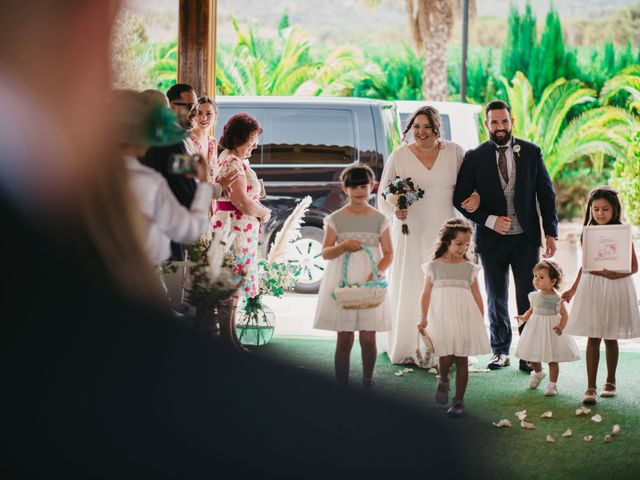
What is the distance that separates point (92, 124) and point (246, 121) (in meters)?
4.92

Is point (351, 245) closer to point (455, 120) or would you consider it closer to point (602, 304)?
point (602, 304)

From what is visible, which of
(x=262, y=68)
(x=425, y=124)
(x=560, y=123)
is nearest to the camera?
(x=425, y=124)

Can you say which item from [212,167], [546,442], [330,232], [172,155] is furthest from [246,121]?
[172,155]

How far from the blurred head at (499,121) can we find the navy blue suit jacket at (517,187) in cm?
9

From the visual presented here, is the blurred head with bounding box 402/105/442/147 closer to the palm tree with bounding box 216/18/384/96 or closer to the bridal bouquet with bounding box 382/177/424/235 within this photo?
the bridal bouquet with bounding box 382/177/424/235

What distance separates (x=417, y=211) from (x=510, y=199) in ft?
1.86

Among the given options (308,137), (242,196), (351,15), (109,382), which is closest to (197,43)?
(242,196)

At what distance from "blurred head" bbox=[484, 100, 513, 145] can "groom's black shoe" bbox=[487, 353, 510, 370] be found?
1.32 metres

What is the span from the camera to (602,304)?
5074mm

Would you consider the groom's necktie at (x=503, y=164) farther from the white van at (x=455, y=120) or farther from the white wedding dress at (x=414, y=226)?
the white van at (x=455, y=120)

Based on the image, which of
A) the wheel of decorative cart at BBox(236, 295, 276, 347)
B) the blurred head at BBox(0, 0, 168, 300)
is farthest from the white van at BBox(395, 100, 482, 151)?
the blurred head at BBox(0, 0, 168, 300)

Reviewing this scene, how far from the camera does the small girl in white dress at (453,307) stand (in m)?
4.79

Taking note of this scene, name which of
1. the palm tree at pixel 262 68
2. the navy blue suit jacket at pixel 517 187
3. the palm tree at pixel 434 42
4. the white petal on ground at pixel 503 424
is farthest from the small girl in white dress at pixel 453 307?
the palm tree at pixel 434 42

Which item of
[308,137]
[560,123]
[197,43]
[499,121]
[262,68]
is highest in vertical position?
[262,68]
